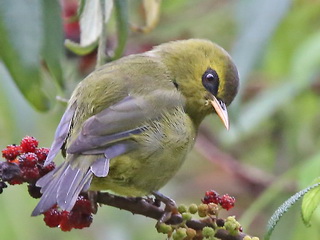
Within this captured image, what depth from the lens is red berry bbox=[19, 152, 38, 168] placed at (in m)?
2.58

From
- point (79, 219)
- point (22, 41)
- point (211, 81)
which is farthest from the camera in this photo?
point (211, 81)

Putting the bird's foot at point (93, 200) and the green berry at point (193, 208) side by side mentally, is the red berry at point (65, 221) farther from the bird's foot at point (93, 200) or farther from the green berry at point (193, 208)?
the green berry at point (193, 208)

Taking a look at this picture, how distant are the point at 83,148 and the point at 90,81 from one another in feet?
1.93

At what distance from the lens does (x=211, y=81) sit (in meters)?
3.94

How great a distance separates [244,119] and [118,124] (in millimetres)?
1731

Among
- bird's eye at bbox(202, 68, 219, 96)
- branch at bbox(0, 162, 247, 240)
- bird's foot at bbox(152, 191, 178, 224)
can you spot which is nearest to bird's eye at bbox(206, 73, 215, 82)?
bird's eye at bbox(202, 68, 219, 96)

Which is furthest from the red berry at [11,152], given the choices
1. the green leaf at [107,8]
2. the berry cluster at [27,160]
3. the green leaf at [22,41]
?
the green leaf at [107,8]

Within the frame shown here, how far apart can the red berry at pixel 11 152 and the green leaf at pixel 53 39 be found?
23.3 inches

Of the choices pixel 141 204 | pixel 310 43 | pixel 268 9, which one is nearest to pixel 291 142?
pixel 310 43

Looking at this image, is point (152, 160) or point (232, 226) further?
point (152, 160)

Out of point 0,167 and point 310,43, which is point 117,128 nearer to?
point 0,167

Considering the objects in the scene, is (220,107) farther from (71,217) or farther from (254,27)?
(71,217)

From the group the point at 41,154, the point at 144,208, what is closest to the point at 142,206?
the point at 144,208

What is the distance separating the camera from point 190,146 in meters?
3.56
